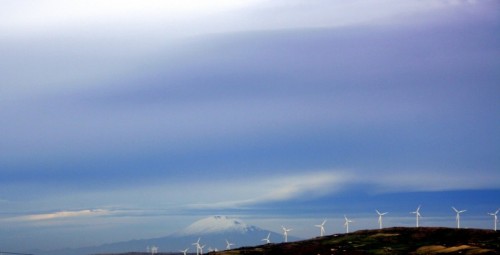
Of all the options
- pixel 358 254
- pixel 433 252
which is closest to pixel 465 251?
pixel 433 252

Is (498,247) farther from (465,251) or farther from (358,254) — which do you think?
(358,254)

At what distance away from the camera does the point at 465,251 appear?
183 meters

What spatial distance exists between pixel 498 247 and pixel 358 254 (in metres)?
33.3

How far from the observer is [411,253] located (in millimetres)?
191625

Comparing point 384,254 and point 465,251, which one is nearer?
point 465,251

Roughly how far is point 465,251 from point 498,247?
9628 mm

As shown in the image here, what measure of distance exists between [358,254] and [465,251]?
1080 inches

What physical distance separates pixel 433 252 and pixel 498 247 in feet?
48.7

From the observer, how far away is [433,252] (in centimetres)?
19050

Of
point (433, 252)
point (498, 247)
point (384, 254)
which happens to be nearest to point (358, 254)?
point (384, 254)

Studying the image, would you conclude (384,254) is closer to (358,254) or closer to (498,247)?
(358,254)

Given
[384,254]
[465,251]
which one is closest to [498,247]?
[465,251]

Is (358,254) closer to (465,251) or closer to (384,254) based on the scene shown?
(384,254)

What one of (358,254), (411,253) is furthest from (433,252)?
(358,254)
